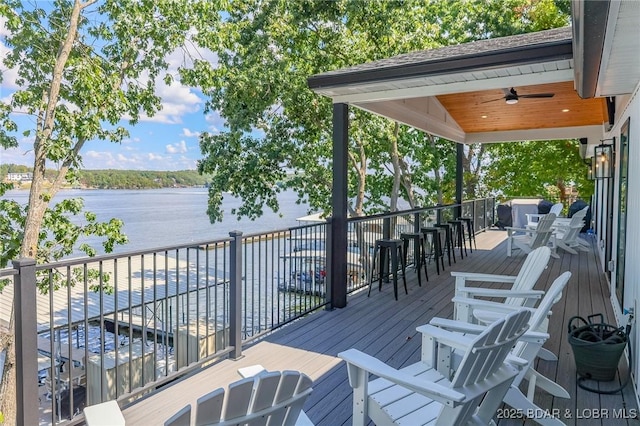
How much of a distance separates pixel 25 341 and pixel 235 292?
1.66m

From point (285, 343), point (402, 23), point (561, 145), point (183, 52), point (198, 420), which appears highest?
point (402, 23)

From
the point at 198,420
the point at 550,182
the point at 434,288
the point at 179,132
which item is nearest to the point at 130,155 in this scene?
the point at 179,132

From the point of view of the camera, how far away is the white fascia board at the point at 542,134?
10117mm

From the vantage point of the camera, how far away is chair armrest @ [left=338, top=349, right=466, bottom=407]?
1920 mm

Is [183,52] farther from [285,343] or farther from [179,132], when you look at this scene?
[179,132]

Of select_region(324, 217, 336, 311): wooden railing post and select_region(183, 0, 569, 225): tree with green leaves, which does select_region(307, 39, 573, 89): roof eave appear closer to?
select_region(324, 217, 336, 311): wooden railing post

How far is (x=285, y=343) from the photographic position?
166 inches

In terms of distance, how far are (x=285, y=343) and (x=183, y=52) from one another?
370 inches

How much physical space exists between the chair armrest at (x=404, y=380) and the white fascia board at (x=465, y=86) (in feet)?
10.5

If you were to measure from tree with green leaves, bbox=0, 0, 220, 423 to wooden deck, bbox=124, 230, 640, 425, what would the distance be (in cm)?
694

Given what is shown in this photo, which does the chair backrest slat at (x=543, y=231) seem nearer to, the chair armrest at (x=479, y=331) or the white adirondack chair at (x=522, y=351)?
the white adirondack chair at (x=522, y=351)

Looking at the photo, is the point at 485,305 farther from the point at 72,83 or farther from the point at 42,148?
the point at 72,83

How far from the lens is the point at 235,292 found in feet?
12.5

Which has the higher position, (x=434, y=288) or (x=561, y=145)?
(x=561, y=145)
